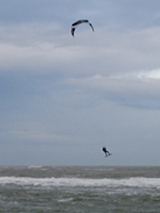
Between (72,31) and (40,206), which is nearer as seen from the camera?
(72,31)

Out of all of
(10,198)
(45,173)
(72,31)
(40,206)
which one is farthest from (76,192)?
(45,173)

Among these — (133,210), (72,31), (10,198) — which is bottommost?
(133,210)

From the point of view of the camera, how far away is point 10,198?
22.4 m

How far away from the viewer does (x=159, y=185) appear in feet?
96.8

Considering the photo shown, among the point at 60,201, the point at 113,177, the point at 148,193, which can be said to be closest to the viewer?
the point at 60,201

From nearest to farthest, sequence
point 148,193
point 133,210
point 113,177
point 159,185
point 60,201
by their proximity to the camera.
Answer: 1. point 133,210
2. point 60,201
3. point 148,193
4. point 159,185
5. point 113,177

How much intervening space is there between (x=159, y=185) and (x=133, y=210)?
1078cm

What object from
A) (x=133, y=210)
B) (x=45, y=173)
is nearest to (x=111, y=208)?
(x=133, y=210)

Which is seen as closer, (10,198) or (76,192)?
(10,198)

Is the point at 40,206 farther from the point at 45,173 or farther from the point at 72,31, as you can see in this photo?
the point at 45,173

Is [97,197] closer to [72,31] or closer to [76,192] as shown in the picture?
[76,192]

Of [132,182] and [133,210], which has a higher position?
[132,182]

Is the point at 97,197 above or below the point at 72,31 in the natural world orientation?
below

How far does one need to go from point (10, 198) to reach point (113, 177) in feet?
49.9
